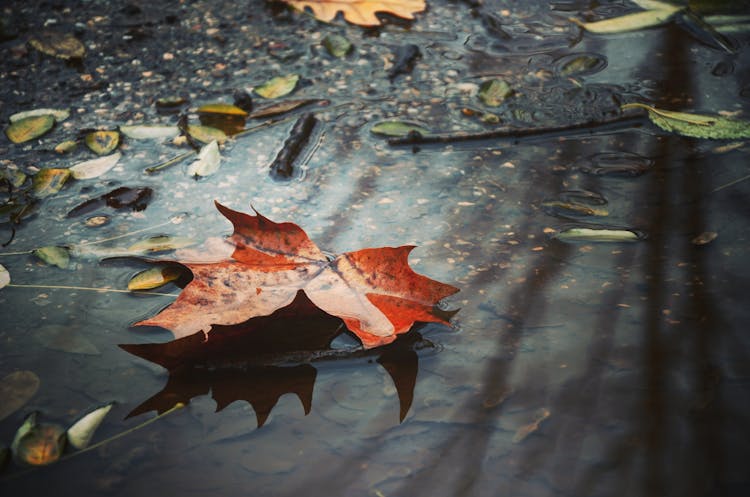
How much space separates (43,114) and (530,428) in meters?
1.47

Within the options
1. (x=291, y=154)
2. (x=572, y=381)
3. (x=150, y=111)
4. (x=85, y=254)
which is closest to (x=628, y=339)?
(x=572, y=381)

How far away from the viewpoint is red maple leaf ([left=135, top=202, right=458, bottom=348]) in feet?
3.21

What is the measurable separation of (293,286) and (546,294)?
1.44 feet

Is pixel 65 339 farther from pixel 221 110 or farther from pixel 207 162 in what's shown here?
pixel 221 110

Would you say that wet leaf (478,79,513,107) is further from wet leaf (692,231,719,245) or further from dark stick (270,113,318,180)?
wet leaf (692,231,719,245)

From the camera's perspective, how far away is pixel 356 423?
2.94 ft

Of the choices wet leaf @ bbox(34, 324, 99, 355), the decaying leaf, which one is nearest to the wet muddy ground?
wet leaf @ bbox(34, 324, 99, 355)

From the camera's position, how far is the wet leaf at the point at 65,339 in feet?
3.35

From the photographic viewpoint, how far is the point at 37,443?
0.88 meters

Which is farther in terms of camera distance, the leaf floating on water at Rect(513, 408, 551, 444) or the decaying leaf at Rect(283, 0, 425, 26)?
the decaying leaf at Rect(283, 0, 425, 26)

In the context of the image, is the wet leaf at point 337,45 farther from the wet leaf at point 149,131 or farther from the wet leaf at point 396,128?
the wet leaf at point 149,131

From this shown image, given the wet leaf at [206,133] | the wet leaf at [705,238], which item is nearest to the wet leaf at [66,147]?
the wet leaf at [206,133]

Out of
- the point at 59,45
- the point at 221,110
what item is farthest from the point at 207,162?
the point at 59,45

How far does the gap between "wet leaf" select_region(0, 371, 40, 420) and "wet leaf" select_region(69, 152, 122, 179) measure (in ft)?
1.96
